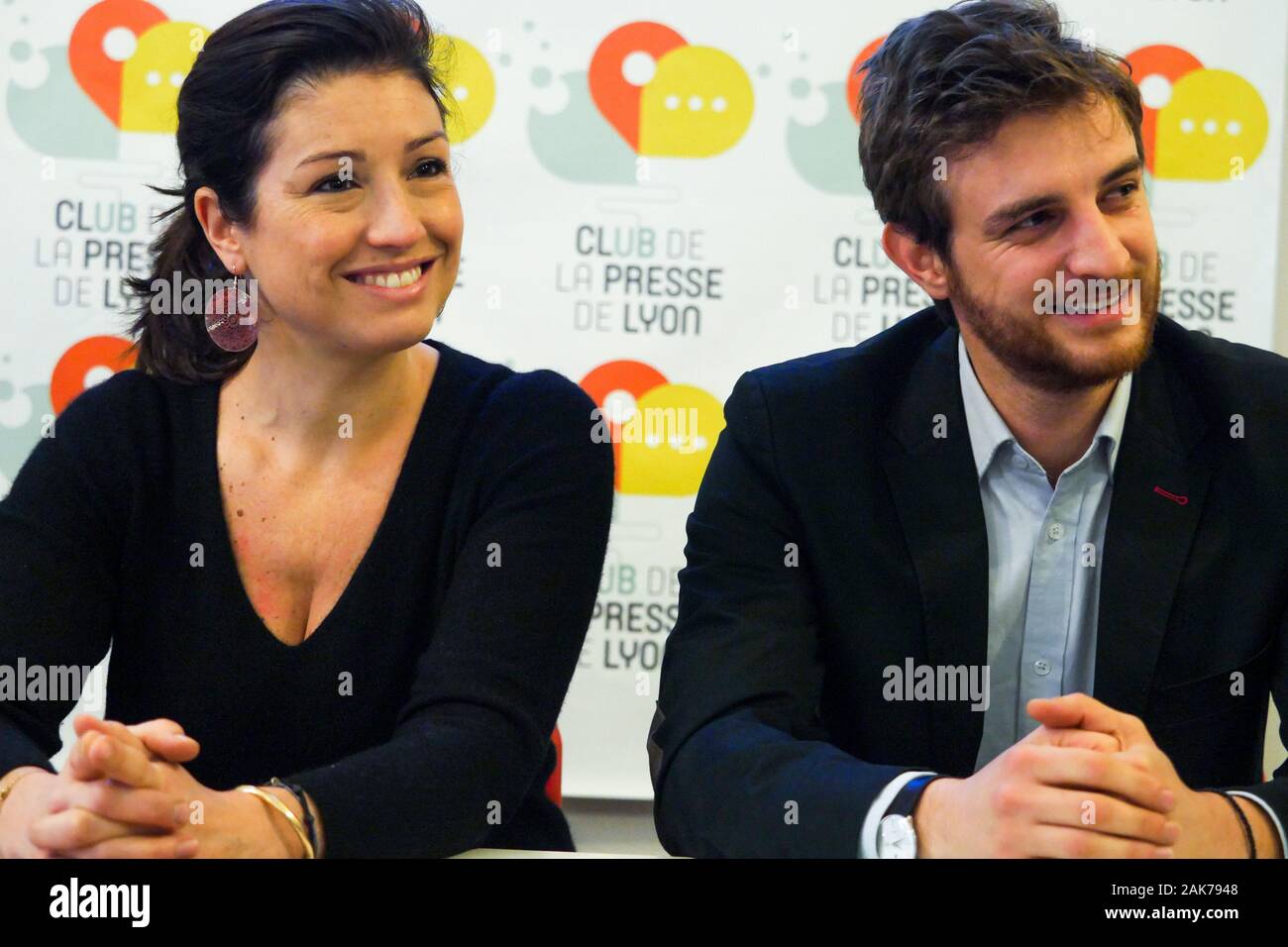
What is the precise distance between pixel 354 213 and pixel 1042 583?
942 millimetres

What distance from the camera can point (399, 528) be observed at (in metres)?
1.68

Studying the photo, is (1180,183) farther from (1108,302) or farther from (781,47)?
(1108,302)

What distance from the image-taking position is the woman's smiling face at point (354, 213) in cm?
165

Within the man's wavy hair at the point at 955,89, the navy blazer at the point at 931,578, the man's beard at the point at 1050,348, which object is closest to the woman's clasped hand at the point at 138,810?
the navy blazer at the point at 931,578

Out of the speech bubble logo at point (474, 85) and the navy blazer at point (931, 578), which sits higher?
the speech bubble logo at point (474, 85)

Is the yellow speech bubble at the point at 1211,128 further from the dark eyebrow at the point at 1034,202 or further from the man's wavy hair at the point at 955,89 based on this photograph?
the dark eyebrow at the point at 1034,202

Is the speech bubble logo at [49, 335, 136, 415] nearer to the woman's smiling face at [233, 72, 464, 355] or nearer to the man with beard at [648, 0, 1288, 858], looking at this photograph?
the woman's smiling face at [233, 72, 464, 355]

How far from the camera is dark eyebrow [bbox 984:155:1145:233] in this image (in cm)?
161

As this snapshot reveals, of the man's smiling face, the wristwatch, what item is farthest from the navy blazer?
the wristwatch

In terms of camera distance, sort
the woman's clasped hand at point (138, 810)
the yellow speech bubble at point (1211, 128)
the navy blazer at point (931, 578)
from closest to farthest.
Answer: the woman's clasped hand at point (138, 810) → the navy blazer at point (931, 578) → the yellow speech bubble at point (1211, 128)

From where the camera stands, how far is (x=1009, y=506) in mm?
1678

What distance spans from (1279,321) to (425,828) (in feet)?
7.12
